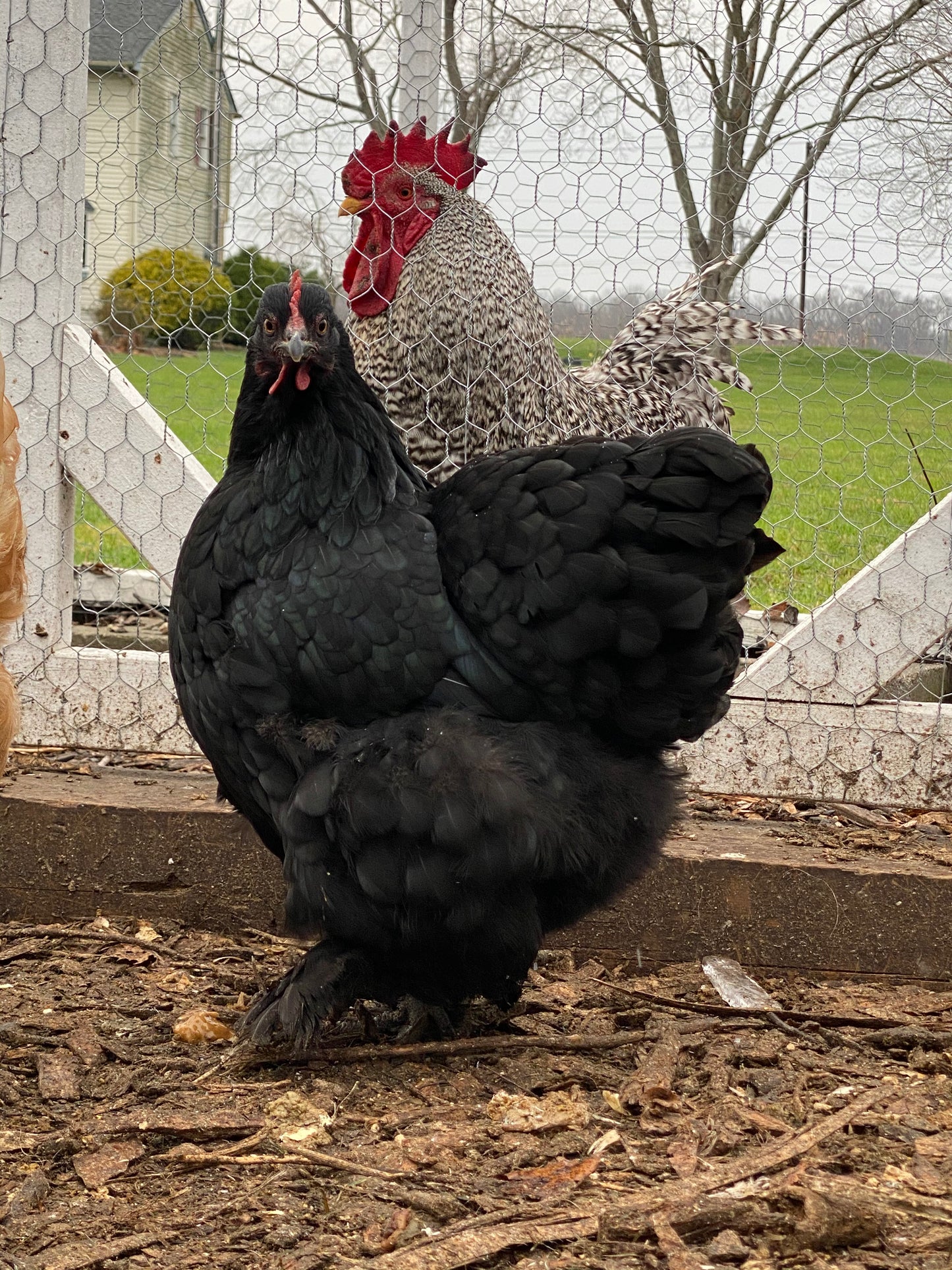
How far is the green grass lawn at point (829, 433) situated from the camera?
3.08 m

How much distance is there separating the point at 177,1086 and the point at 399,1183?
0.54m

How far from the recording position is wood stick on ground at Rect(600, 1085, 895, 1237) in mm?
1609

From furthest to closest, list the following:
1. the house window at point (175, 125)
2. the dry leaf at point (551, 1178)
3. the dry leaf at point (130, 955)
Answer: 1. the house window at point (175, 125)
2. the dry leaf at point (130, 955)
3. the dry leaf at point (551, 1178)

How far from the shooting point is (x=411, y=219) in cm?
357

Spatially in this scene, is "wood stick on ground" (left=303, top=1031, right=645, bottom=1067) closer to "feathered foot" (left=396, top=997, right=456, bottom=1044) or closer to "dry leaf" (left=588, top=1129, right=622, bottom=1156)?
"feathered foot" (left=396, top=997, right=456, bottom=1044)

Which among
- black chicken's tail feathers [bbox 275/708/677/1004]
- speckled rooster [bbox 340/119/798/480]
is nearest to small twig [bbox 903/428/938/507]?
speckled rooster [bbox 340/119/798/480]

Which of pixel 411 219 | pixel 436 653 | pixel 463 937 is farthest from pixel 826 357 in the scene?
pixel 463 937

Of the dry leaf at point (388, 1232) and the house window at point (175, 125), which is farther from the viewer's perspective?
the house window at point (175, 125)

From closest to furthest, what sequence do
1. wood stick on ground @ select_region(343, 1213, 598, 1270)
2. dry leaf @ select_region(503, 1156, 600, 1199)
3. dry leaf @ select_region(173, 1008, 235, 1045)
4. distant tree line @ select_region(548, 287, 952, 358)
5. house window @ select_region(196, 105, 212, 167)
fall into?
1. wood stick on ground @ select_region(343, 1213, 598, 1270)
2. dry leaf @ select_region(503, 1156, 600, 1199)
3. dry leaf @ select_region(173, 1008, 235, 1045)
4. distant tree line @ select_region(548, 287, 952, 358)
5. house window @ select_region(196, 105, 212, 167)

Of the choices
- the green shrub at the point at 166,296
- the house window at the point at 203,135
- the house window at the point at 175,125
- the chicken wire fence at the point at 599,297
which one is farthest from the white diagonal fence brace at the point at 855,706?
the house window at the point at 175,125

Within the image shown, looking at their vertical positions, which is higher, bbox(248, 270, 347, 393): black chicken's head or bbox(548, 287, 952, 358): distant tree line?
bbox(548, 287, 952, 358): distant tree line

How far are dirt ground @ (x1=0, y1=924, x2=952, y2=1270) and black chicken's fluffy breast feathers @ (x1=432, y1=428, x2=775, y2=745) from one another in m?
0.65

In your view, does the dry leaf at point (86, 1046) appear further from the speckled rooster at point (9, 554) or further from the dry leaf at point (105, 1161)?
the speckled rooster at point (9, 554)

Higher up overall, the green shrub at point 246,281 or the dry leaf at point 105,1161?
the green shrub at point 246,281
